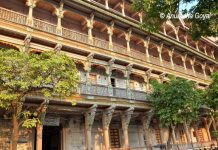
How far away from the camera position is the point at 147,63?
21.9 m

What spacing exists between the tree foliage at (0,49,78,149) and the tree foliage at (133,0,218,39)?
4325 mm

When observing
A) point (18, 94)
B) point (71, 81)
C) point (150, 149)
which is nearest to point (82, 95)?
point (71, 81)

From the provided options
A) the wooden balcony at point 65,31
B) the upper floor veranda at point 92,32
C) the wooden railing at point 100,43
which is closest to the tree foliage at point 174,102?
the upper floor veranda at point 92,32

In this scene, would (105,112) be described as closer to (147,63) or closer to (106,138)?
(106,138)

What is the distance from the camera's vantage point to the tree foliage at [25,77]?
991 centimetres

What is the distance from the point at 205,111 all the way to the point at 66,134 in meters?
15.7

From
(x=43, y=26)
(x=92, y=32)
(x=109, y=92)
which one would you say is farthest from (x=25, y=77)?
(x=92, y=32)

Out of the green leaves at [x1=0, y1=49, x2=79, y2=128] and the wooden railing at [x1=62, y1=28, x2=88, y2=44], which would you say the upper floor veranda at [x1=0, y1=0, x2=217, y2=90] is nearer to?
the wooden railing at [x1=62, y1=28, x2=88, y2=44]

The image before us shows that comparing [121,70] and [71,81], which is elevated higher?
[121,70]

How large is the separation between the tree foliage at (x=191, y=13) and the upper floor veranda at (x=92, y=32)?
837 cm

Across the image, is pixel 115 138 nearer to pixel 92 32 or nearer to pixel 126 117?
pixel 126 117

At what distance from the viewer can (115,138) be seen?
2005 cm

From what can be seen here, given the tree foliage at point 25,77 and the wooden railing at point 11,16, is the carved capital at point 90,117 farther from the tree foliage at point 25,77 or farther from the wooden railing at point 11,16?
the wooden railing at point 11,16

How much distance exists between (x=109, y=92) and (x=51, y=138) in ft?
20.4
